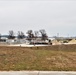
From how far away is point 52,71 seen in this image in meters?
10.2

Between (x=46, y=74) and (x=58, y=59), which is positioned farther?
→ (x=58, y=59)

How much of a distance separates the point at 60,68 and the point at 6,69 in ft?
8.15

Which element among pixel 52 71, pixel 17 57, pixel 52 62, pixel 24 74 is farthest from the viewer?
pixel 17 57

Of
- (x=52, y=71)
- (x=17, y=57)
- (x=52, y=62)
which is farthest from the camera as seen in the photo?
(x=17, y=57)

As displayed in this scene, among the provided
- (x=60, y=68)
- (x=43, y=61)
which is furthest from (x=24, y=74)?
(x=43, y=61)

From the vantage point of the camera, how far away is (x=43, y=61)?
12.2m

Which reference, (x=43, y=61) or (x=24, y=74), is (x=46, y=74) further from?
(x=43, y=61)

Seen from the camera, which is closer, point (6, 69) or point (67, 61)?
point (6, 69)

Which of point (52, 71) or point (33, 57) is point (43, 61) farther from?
point (52, 71)

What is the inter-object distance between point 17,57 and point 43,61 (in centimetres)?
165

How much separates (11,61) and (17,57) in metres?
0.96

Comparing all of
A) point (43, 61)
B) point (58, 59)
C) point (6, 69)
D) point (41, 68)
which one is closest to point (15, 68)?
point (6, 69)

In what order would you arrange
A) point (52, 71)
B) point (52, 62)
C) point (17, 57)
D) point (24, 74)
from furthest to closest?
point (17, 57)
point (52, 62)
point (52, 71)
point (24, 74)

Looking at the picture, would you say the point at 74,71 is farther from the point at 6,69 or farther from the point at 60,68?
the point at 6,69
